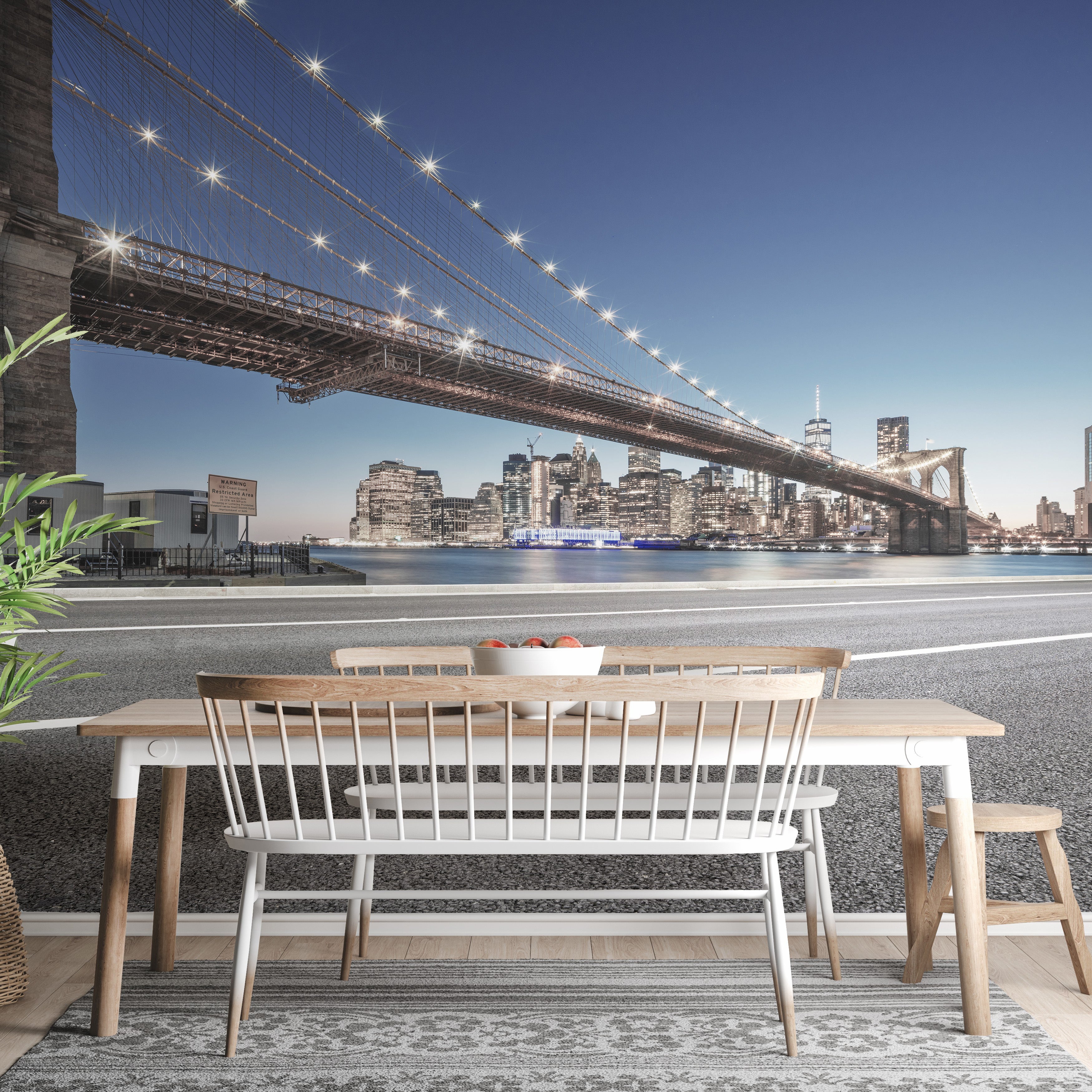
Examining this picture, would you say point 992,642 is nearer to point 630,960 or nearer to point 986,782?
point 986,782

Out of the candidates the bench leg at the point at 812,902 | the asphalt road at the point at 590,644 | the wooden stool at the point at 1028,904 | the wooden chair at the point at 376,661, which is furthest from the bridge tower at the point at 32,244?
the wooden stool at the point at 1028,904

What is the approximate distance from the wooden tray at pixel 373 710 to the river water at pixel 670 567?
16450 mm

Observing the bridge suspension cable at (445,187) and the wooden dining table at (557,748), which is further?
the bridge suspension cable at (445,187)

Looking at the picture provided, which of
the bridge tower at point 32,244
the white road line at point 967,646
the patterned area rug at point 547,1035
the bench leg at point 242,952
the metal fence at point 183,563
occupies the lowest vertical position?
the patterned area rug at point 547,1035

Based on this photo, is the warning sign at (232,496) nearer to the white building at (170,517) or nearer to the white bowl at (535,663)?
the white building at (170,517)

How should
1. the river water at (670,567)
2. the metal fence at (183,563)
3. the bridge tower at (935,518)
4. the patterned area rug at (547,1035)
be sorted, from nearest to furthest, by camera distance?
the patterned area rug at (547,1035), the metal fence at (183,563), the river water at (670,567), the bridge tower at (935,518)

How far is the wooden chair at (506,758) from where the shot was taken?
5.33 ft

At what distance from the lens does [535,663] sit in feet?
6.31

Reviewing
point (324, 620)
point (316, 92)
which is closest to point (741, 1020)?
point (324, 620)

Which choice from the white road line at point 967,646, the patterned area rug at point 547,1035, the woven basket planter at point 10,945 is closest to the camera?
the patterned area rug at point 547,1035

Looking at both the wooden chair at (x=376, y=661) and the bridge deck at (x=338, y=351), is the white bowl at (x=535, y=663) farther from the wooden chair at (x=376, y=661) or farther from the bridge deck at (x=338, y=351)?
the bridge deck at (x=338, y=351)

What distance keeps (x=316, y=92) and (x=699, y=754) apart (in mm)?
42866

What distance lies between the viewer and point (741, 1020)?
198 cm

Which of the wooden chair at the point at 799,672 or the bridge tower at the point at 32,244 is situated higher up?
the bridge tower at the point at 32,244
